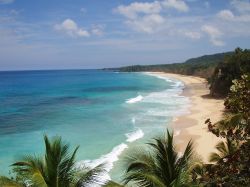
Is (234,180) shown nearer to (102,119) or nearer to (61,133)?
(61,133)

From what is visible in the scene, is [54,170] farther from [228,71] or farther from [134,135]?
[228,71]

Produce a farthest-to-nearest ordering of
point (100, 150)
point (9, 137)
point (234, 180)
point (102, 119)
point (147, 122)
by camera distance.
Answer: point (102, 119), point (147, 122), point (9, 137), point (100, 150), point (234, 180)

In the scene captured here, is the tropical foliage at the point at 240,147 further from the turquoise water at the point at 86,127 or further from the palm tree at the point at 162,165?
the turquoise water at the point at 86,127

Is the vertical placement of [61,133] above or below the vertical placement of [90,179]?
below

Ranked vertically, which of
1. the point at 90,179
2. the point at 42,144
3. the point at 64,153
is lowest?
the point at 42,144

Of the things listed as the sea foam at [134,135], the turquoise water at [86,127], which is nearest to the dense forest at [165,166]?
the turquoise water at [86,127]

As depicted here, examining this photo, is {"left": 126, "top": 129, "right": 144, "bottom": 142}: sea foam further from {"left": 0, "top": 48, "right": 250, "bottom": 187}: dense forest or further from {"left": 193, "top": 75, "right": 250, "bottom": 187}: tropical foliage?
{"left": 193, "top": 75, "right": 250, "bottom": 187}: tropical foliage

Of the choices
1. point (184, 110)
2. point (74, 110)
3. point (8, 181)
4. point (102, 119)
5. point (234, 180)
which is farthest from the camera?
point (74, 110)

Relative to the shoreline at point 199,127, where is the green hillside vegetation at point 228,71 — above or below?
above

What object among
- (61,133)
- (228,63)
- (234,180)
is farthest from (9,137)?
(228,63)
